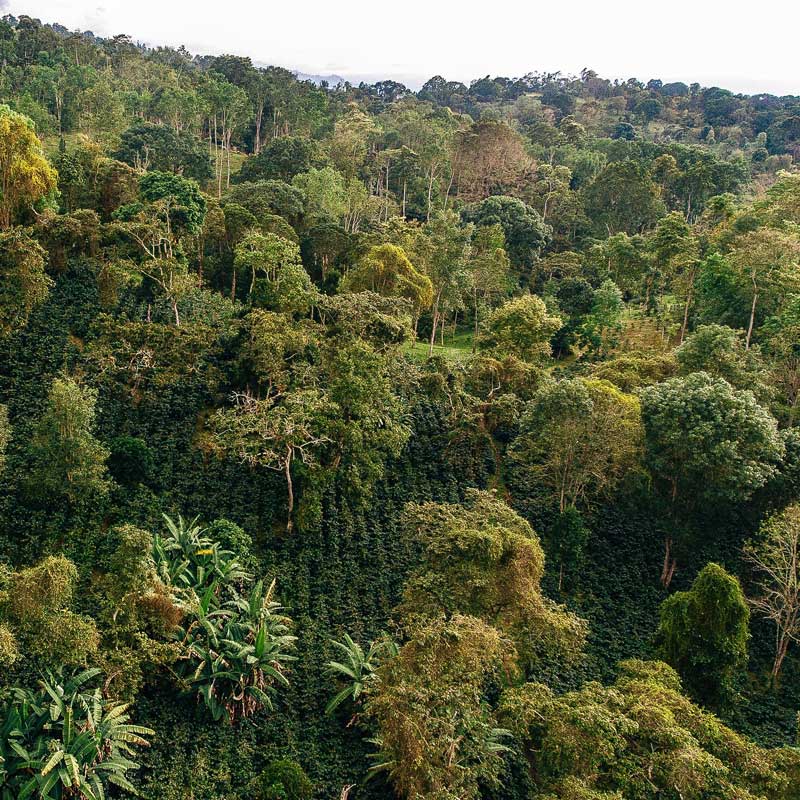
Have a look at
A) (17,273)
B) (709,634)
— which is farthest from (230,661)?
(17,273)

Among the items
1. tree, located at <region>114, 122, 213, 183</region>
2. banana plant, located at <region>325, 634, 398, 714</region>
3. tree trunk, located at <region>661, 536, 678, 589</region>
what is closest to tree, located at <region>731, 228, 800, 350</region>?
tree trunk, located at <region>661, 536, 678, 589</region>

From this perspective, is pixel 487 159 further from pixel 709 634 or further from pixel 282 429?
pixel 709 634

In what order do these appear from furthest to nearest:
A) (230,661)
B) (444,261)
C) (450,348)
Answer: (450,348), (444,261), (230,661)

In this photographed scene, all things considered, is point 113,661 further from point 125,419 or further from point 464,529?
point 125,419

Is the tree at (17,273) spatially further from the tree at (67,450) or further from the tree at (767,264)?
the tree at (767,264)

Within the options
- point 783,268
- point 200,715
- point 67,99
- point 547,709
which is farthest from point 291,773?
point 67,99

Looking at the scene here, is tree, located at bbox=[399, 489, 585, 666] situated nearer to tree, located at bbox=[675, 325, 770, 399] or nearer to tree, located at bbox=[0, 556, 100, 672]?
tree, located at bbox=[0, 556, 100, 672]
